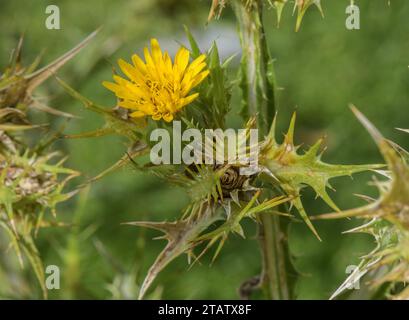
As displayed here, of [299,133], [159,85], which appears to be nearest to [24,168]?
[159,85]

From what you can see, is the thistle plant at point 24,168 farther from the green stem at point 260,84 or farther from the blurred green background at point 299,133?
the blurred green background at point 299,133

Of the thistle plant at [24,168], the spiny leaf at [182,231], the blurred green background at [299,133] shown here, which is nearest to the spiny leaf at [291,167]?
A: the spiny leaf at [182,231]

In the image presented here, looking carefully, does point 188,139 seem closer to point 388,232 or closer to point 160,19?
point 388,232

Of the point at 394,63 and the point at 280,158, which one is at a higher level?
the point at 394,63

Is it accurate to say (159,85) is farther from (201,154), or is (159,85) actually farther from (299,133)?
(299,133)

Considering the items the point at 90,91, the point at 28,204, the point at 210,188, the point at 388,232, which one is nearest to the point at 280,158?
the point at 210,188

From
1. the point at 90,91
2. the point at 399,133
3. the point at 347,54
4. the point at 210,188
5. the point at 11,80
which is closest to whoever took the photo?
the point at 210,188

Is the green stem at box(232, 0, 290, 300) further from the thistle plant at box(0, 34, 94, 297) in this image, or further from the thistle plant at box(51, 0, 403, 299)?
the thistle plant at box(0, 34, 94, 297)
